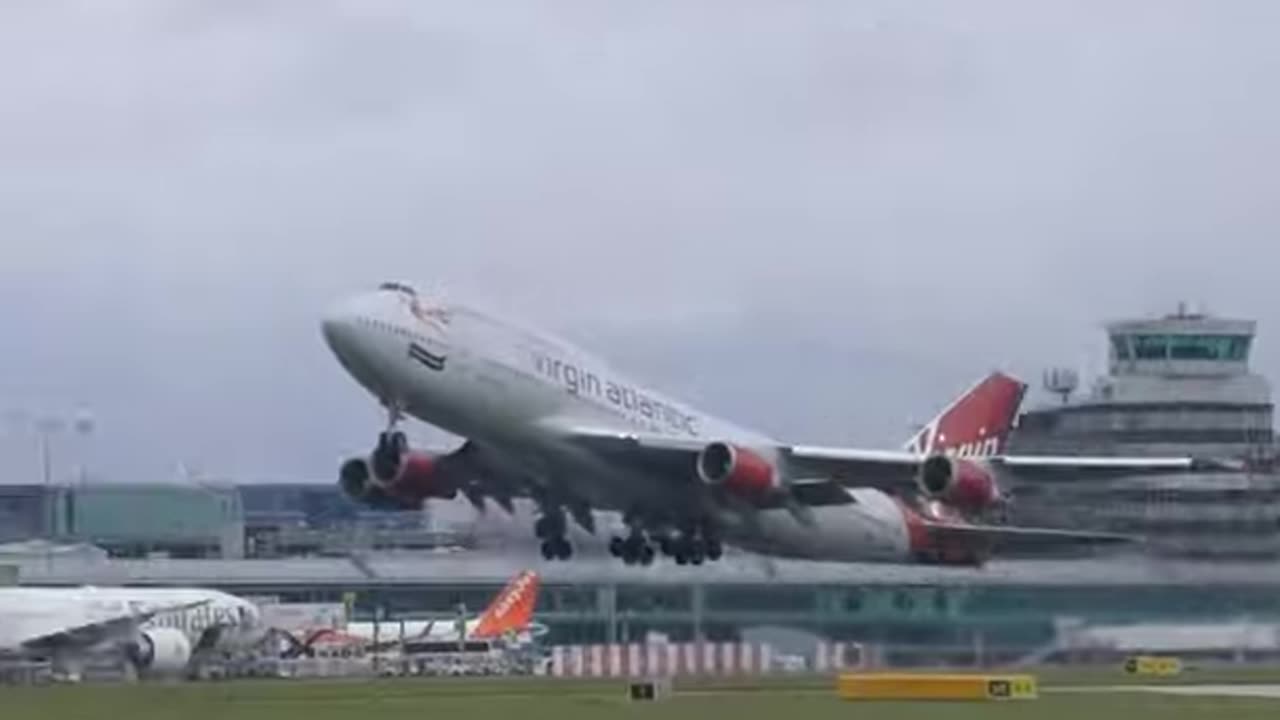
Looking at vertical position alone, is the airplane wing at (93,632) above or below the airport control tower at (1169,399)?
below

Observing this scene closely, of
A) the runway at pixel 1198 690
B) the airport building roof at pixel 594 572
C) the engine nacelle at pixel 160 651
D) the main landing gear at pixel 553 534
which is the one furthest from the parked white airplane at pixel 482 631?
the runway at pixel 1198 690

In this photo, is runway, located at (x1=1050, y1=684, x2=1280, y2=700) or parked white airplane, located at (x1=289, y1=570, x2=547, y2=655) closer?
runway, located at (x1=1050, y1=684, x2=1280, y2=700)

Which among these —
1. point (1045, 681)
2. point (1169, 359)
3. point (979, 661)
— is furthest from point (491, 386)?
Result: point (1169, 359)

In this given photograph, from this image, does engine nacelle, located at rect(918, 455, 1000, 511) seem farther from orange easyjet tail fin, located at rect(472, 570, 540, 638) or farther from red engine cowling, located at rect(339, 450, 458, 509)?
orange easyjet tail fin, located at rect(472, 570, 540, 638)

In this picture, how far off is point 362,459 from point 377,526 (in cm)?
8375

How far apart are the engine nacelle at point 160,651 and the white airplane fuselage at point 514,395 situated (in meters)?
16.8

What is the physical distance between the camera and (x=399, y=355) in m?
79.1

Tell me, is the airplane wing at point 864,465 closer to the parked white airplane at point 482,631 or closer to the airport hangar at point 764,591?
the airport hangar at point 764,591

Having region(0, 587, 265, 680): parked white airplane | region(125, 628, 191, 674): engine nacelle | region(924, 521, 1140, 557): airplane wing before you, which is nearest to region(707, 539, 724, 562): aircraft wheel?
region(924, 521, 1140, 557): airplane wing

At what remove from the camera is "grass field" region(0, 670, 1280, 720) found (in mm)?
61469

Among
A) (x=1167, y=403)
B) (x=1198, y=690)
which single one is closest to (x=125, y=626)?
(x=1198, y=690)

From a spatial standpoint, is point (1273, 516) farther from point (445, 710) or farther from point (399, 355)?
point (445, 710)

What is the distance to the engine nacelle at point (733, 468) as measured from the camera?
84.9 m

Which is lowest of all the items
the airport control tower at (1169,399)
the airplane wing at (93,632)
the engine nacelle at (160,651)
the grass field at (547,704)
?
the grass field at (547,704)
